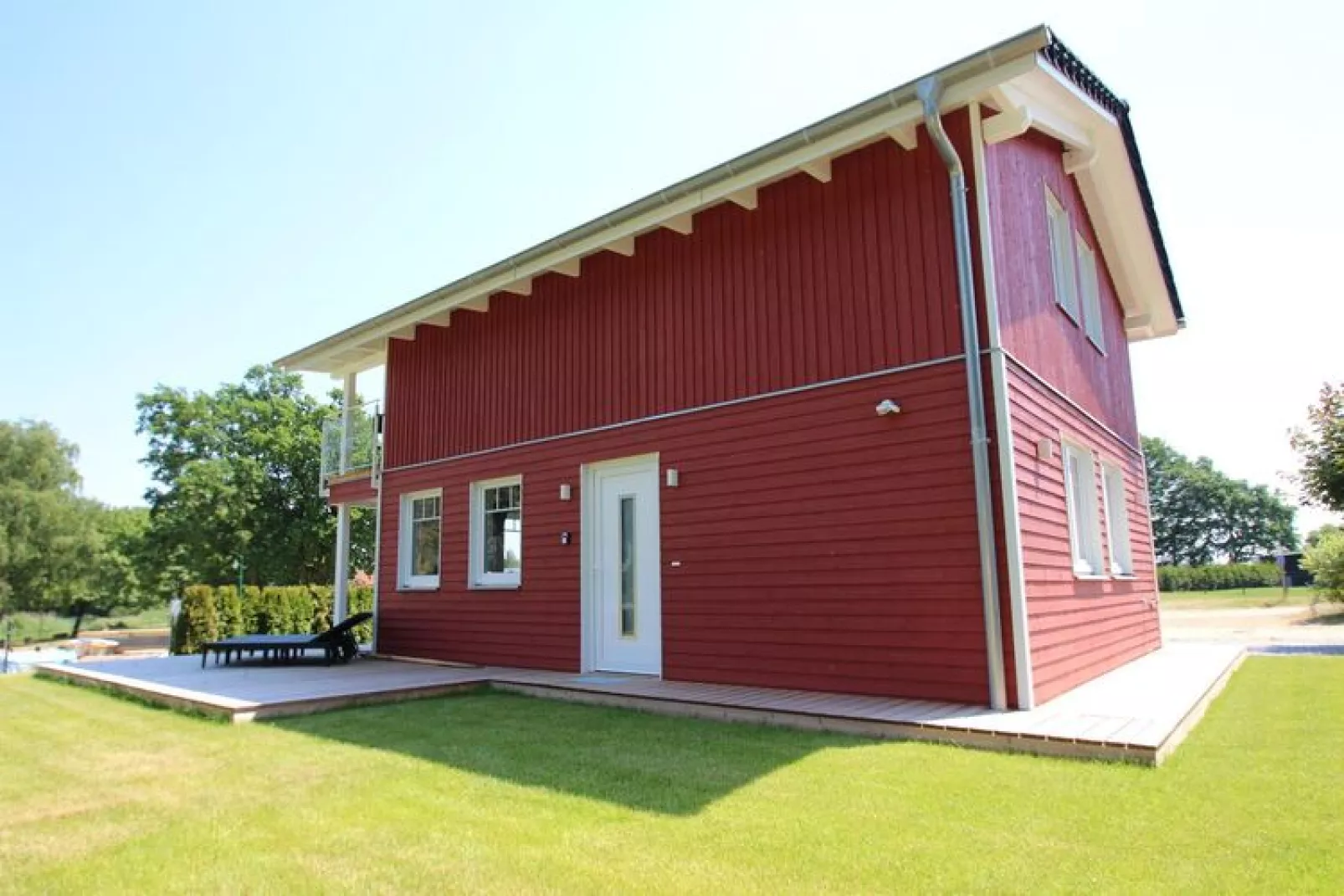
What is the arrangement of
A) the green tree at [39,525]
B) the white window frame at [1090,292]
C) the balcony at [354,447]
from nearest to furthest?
the white window frame at [1090,292], the balcony at [354,447], the green tree at [39,525]

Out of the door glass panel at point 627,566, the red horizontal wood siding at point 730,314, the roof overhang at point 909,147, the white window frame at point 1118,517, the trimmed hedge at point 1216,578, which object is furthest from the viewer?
the trimmed hedge at point 1216,578

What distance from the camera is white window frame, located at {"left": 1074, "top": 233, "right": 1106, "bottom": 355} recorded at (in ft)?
30.6

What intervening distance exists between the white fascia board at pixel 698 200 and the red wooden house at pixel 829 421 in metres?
0.03

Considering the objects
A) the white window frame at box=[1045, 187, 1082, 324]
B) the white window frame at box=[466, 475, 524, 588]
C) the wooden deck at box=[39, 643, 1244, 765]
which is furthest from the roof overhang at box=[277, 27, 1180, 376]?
the wooden deck at box=[39, 643, 1244, 765]

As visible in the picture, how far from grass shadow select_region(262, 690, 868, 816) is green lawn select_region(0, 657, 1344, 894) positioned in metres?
0.03

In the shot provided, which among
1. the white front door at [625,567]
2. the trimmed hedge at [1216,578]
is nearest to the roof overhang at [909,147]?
the white front door at [625,567]

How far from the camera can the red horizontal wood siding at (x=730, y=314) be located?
644 cm

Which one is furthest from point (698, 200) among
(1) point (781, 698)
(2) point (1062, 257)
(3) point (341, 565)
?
(3) point (341, 565)

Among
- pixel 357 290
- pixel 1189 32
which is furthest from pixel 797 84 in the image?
pixel 357 290

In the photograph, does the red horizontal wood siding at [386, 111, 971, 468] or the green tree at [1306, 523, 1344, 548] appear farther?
the green tree at [1306, 523, 1344, 548]

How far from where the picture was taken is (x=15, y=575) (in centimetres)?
3456

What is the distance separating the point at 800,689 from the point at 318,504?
25.6m

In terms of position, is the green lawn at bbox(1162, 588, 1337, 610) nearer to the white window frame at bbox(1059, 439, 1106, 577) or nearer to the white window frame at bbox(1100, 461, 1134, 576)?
the white window frame at bbox(1100, 461, 1134, 576)

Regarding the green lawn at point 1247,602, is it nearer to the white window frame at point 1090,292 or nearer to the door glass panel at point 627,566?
the white window frame at point 1090,292
